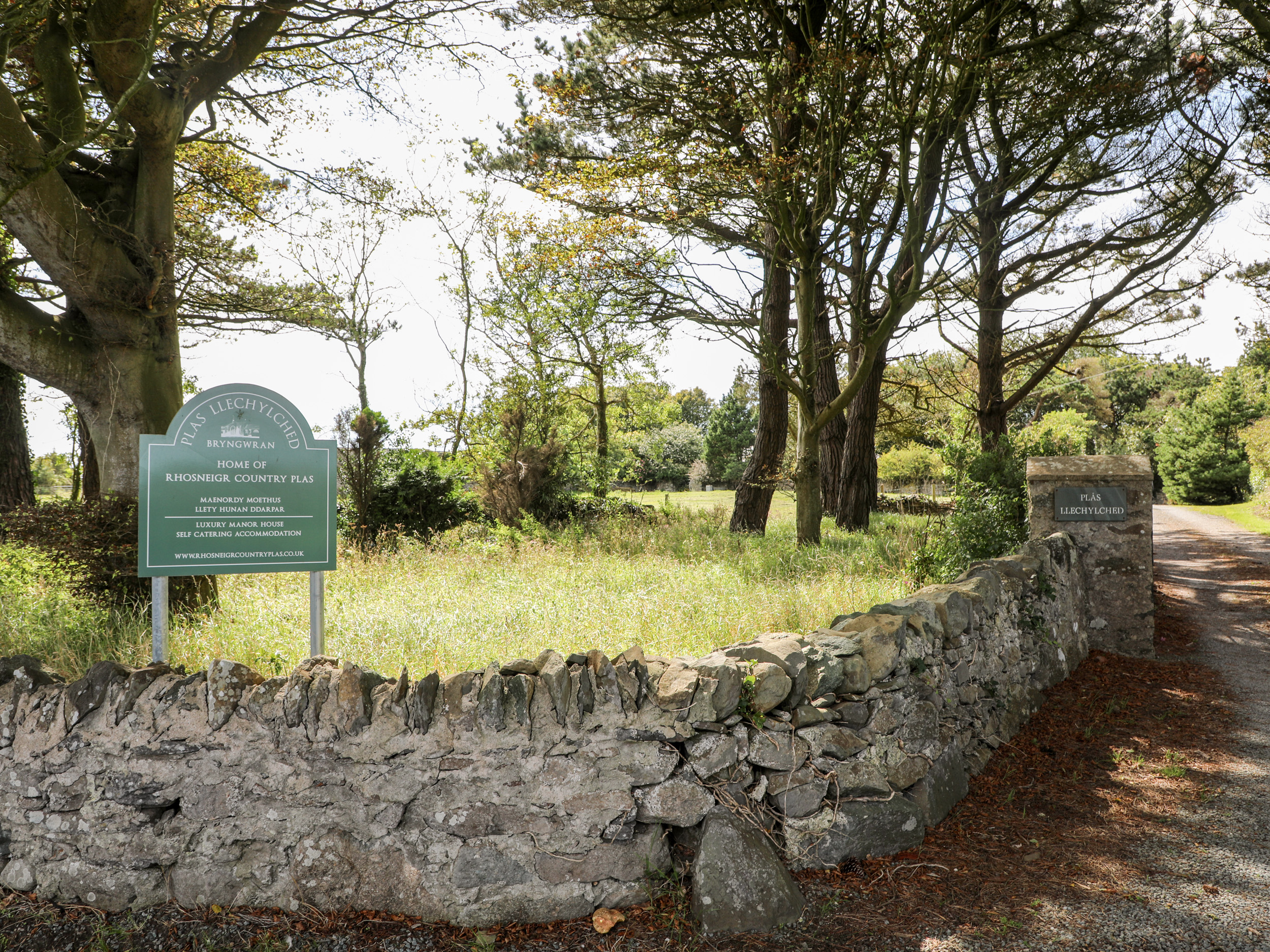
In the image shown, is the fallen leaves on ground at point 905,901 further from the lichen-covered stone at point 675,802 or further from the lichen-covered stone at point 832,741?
the lichen-covered stone at point 832,741

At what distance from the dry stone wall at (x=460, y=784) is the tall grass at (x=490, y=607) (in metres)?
1.12

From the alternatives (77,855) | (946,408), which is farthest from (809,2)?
(946,408)

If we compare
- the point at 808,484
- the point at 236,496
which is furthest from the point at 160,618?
the point at 808,484

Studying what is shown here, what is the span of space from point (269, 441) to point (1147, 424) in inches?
2017

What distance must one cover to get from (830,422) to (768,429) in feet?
4.68

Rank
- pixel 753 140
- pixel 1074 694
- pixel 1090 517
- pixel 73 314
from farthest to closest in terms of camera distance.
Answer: pixel 753 140 → pixel 1090 517 → pixel 73 314 → pixel 1074 694

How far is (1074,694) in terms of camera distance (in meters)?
5.91

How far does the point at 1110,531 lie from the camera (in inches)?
285

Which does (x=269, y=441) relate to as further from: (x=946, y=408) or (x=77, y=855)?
(x=946, y=408)

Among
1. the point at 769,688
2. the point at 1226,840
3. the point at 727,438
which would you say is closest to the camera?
the point at 769,688

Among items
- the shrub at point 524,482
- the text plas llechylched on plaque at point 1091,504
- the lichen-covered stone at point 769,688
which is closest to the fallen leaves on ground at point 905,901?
the lichen-covered stone at point 769,688

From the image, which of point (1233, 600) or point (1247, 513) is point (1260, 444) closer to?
point (1247, 513)

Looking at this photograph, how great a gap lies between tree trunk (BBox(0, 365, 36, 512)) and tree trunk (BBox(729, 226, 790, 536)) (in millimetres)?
10880

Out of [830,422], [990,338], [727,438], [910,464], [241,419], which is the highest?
[727,438]
